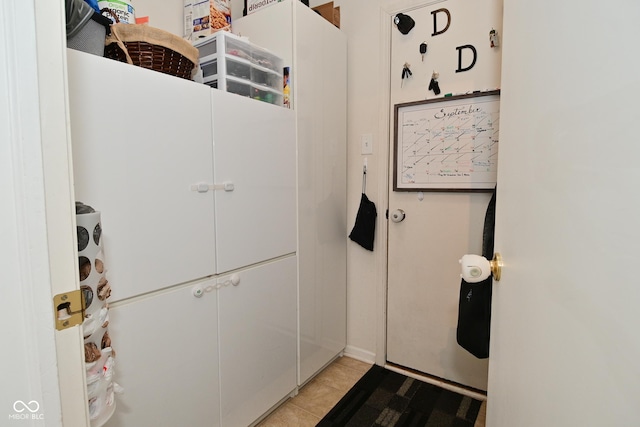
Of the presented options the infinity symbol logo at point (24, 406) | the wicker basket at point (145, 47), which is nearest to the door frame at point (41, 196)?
the infinity symbol logo at point (24, 406)

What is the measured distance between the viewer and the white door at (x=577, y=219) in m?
0.22

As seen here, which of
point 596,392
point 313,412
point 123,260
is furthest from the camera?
point 313,412

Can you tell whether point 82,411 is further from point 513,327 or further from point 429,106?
point 429,106

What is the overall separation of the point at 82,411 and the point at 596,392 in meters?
0.80

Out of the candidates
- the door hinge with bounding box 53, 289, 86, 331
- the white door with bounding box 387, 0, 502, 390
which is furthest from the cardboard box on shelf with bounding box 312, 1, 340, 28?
the door hinge with bounding box 53, 289, 86, 331

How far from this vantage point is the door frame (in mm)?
478

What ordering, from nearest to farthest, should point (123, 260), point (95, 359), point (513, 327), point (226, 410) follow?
point (513, 327) < point (95, 359) < point (123, 260) < point (226, 410)

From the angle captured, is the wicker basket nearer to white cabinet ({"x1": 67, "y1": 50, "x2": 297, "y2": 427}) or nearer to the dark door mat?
white cabinet ({"x1": 67, "y1": 50, "x2": 297, "y2": 427})

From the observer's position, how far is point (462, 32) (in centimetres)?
169

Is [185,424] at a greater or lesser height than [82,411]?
lesser

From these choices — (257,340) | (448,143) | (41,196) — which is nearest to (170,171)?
(41,196)

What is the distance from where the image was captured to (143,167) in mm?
1007

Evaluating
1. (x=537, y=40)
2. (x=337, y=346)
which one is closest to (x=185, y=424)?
(x=337, y=346)

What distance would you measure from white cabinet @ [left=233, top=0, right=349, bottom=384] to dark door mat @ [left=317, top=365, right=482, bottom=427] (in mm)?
281
